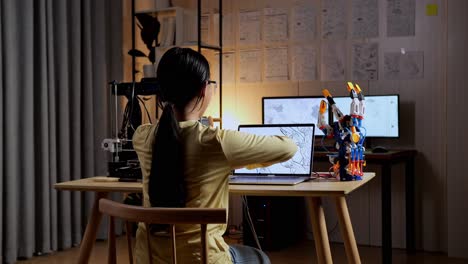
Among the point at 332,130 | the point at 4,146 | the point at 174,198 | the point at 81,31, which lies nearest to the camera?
the point at 174,198

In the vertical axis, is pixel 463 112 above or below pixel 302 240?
above

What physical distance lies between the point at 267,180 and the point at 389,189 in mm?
1436

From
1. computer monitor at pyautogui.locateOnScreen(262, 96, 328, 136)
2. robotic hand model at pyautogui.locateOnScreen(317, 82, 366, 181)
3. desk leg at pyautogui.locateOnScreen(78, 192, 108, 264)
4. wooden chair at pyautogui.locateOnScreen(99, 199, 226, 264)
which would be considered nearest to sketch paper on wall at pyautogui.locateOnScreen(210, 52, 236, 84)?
computer monitor at pyautogui.locateOnScreen(262, 96, 328, 136)

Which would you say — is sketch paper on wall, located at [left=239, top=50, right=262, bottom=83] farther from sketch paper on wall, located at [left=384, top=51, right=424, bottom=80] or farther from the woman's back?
the woman's back

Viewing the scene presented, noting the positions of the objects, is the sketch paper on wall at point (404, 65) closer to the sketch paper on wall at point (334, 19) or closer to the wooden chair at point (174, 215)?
the sketch paper on wall at point (334, 19)

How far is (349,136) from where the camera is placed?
2.39m

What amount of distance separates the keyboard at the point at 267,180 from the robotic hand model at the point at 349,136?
0.56 ft

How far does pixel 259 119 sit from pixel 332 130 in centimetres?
232

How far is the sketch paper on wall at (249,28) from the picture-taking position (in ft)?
15.6

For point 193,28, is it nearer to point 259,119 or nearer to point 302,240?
point 259,119

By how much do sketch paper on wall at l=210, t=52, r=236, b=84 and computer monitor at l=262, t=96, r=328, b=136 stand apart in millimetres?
479

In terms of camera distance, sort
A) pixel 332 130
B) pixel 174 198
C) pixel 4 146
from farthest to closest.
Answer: pixel 4 146 → pixel 332 130 → pixel 174 198

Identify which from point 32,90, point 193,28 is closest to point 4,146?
point 32,90

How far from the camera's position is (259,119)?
4.74 m
